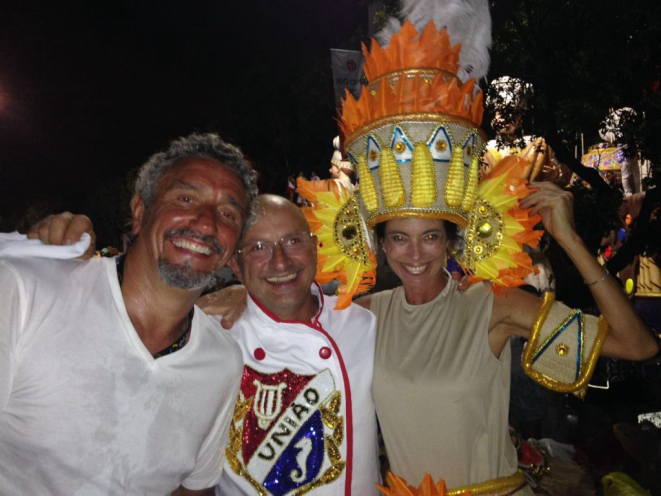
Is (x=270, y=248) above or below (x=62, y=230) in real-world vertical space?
below

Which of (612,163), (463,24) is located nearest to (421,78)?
(463,24)

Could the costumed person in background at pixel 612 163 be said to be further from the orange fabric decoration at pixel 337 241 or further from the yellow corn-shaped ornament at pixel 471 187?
the orange fabric decoration at pixel 337 241

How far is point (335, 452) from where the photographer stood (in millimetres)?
2494

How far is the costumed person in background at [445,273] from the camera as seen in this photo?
2438mm

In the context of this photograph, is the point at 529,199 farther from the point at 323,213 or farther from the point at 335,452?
the point at 335,452

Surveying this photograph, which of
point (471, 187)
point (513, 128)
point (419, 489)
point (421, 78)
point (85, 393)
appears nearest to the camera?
point (85, 393)

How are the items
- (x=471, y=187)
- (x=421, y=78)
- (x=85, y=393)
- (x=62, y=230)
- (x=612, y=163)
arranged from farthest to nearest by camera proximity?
(x=612, y=163) → (x=471, y=187) → (x=421, y=78) → (x=62, y=230) → (x=85, y=393)

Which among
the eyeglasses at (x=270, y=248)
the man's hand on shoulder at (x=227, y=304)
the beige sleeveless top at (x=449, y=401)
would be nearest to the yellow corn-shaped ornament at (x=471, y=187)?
the beige sleeveless top at (x=449, y=401)

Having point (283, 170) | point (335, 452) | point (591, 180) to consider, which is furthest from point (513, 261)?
point (283, 170)

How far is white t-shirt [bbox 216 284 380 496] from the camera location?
2.47 meters

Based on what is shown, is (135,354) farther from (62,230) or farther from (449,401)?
(449,401)

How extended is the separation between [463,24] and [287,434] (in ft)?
7.49

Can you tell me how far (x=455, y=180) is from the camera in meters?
2.72

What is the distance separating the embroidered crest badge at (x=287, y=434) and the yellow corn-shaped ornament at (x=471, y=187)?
1122 mm
